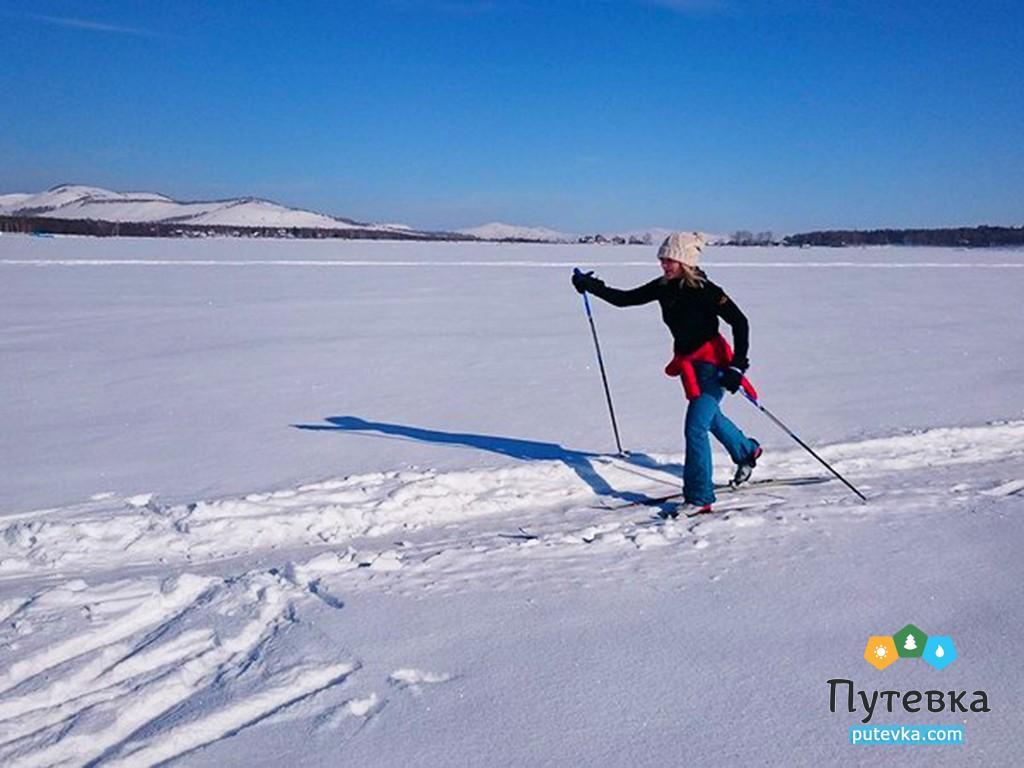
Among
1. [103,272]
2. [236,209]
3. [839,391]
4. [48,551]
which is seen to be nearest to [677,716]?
[48,551]

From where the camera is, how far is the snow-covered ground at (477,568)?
2.79 meters

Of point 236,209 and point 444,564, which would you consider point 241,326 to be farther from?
point 236,209

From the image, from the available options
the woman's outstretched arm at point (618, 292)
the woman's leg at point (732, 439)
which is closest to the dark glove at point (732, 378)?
the woman's leg at point (732, 439)

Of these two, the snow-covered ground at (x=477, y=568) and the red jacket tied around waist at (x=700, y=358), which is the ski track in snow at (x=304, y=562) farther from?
the red jacket tied around waist at (x=700, y=358)

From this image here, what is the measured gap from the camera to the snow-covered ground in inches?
110

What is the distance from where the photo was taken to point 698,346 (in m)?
5.09

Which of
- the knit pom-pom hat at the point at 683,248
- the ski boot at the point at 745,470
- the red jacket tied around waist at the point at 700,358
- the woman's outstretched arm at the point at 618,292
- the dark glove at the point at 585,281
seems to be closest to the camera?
the knit pom-pom hat at the point at 683,248

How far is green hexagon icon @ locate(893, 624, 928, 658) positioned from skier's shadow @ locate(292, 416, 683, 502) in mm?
2319

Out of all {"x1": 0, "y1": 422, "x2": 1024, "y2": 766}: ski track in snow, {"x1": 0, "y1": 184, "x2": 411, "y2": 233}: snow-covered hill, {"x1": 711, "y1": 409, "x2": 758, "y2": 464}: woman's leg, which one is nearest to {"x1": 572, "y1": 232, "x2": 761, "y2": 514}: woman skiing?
{"x1": 711, "y1": 409, "x2": 758, "y2": 464}: woman's leg

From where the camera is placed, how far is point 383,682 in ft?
10.0

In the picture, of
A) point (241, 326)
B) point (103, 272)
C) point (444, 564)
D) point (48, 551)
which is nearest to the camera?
point (444, 564)

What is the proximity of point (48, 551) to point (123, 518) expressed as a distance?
0.46 m

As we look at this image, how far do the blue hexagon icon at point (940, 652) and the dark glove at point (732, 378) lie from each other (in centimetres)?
199

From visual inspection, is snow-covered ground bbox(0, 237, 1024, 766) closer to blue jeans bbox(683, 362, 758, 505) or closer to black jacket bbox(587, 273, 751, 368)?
blue jeans bbox(683, 362, 758, 505)
